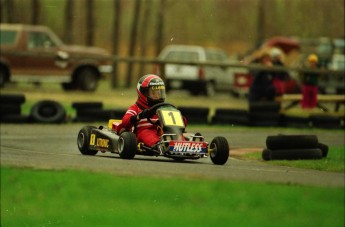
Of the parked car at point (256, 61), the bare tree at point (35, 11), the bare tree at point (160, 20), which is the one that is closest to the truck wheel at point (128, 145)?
the bare tree at point (160, 20)

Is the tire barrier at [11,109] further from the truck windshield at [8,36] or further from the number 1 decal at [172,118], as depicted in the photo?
the truck windshield at [8,36]

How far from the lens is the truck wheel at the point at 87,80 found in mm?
42406

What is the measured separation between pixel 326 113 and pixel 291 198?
37.1 feet

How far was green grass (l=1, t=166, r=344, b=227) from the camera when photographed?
1304 inches

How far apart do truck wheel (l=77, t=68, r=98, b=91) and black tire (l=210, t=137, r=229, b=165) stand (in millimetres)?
29512

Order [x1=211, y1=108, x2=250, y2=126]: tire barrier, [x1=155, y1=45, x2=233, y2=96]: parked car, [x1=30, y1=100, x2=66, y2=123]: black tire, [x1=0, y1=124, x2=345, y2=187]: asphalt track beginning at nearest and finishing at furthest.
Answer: [x1=0, y1=124, x2=345, y2=187]: asphalt track < [x1=211, y1=108, x2=250, y2=126]: tire barrier < [x1=30, y1=100, x2=66, y2=123]: black tire < [x1=155, y1=45, x2=233, y2=96]: parked car

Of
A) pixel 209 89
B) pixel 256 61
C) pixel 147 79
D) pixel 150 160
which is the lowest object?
pixel 209 89

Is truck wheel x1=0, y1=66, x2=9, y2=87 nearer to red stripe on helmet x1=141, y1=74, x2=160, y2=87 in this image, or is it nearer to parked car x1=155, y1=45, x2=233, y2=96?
parked car x1=155, y1=45, x2=233, y2=96

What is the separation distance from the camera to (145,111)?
1185 centimetres

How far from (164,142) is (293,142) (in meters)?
3.73

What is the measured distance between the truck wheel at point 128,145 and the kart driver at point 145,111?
0.11m

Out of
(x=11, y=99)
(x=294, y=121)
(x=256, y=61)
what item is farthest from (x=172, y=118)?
(x=256, y=61)

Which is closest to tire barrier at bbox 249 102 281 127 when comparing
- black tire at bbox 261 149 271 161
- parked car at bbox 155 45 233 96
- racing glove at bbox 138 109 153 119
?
black tire at bbox 261 149 271 161

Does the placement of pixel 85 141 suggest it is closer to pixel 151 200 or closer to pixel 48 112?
pixel 48 112
